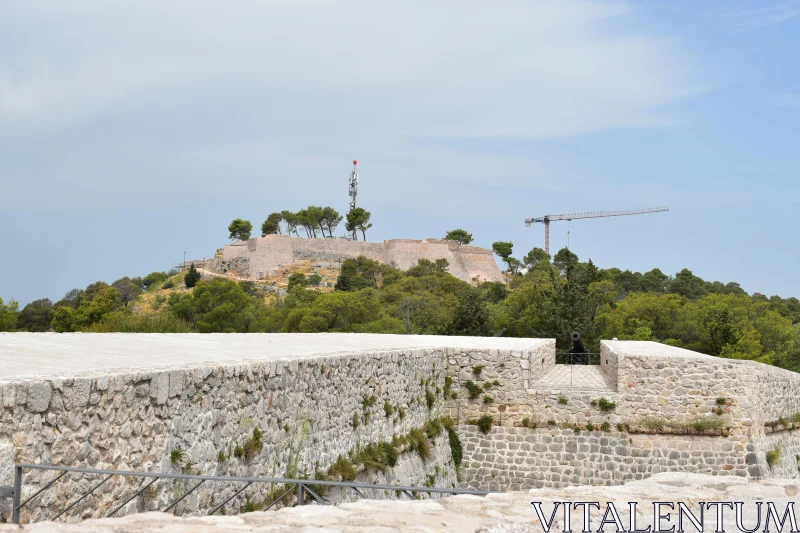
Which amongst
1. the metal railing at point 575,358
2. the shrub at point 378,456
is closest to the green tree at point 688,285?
the metal railing at point 575,358

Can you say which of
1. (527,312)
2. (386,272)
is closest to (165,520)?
(527,312)

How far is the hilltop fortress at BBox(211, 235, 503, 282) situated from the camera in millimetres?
88500

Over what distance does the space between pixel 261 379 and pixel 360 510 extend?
3.16 meters

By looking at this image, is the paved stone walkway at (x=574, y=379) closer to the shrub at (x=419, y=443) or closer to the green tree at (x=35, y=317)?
the shrub at (x=419, y=443)

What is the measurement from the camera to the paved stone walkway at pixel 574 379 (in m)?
13.7

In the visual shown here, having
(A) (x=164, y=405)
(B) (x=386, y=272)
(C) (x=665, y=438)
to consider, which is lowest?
(C) (x=665, y=438)

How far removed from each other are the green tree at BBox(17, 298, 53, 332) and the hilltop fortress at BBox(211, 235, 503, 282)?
26.9 meters

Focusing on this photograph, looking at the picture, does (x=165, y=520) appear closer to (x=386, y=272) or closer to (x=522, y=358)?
(x=522, y=358)

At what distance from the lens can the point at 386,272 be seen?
8831 centimetres

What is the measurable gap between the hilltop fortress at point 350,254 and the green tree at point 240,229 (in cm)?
1280

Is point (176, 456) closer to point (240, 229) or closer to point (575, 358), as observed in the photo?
point (575, 358)

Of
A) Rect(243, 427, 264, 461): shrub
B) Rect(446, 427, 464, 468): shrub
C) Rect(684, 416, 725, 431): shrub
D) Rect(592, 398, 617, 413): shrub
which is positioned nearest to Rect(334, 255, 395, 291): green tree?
Rect(446, 427, 464, 468): shrub

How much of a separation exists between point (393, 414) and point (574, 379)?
519 centimetres

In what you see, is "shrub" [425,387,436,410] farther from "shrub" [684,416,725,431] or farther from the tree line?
the tree line
